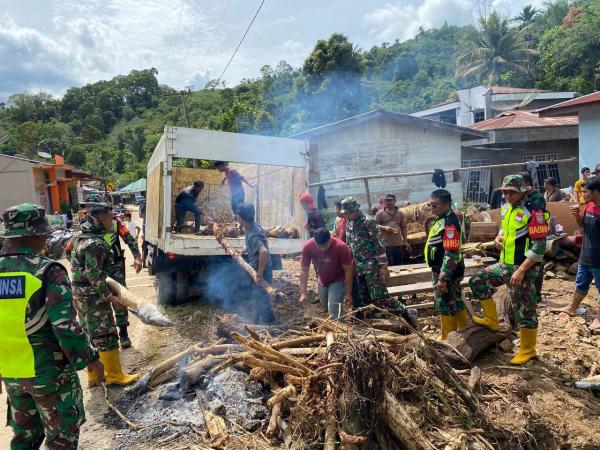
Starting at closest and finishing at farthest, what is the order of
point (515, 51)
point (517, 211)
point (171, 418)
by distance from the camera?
1. point (171, 418)
2. point (517, 211)
3. point (515, 51)

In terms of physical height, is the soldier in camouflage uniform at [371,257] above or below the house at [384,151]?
below

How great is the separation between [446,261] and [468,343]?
86cm

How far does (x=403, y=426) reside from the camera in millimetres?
2805

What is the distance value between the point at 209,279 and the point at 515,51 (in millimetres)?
37984

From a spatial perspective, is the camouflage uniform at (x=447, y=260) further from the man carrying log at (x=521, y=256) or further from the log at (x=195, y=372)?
the log at (x=195, y=372)

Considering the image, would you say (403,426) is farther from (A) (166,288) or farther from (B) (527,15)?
(B) (527,15)

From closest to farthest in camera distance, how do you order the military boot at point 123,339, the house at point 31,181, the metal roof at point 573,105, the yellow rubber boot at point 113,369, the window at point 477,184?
the yellow rubber boot at point 113,369
the military boot at point 123,339
the metal roof at point 573,105
the window at point 477,184
the house at point 31,181

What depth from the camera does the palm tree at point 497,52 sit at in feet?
116

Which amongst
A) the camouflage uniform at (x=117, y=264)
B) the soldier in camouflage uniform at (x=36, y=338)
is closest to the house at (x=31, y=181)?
the camouflage uniform at (x=117, y=264)

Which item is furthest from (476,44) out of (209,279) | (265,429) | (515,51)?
(265,429)

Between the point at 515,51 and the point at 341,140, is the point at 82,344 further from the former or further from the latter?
the point at 515,51

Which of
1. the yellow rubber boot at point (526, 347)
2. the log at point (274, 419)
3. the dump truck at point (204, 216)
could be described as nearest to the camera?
the log at point (274, 419)

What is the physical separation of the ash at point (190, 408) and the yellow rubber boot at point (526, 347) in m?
2.61

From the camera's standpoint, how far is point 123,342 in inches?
221
